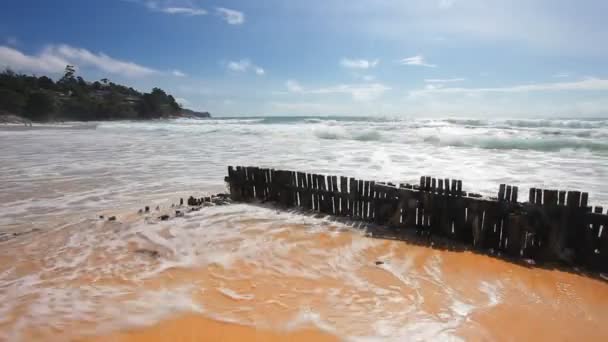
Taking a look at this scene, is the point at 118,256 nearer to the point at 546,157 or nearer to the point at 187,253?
the point at 187,253

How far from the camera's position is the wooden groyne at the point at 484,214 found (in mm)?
5070

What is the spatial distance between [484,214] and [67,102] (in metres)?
99.9

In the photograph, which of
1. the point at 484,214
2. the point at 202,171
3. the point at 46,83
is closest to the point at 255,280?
the point at 484,214

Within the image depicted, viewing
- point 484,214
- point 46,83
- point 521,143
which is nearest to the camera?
point 484,214

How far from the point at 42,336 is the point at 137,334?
1.01 meters

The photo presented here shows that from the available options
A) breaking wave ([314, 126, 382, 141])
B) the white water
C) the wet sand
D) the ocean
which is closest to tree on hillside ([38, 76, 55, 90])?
the white water

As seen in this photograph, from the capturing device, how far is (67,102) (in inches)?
3201

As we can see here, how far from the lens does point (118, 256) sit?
5.61m

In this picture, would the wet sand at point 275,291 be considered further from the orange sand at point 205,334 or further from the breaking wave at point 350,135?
the breaking wave at point 350,135

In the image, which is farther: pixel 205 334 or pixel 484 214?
pixel 484 214

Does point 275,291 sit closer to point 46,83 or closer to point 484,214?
point 484,214

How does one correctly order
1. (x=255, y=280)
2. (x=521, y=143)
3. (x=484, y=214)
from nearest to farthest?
(x=255, y=280) < (x=484, y=214) < (x=521, y=143)

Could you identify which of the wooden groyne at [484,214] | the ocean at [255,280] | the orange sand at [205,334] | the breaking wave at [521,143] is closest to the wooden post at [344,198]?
the wooden groyne at [484,214]

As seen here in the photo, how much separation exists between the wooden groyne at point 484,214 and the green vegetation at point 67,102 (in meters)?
87.2
